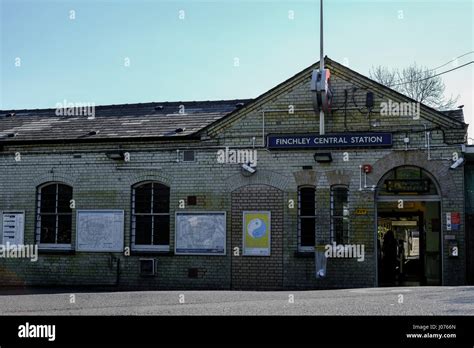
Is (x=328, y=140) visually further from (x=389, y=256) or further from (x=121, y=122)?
(x=121, y=122)

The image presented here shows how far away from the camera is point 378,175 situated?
675 inches

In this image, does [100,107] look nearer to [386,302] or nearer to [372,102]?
[372,102]

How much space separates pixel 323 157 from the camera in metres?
17.2

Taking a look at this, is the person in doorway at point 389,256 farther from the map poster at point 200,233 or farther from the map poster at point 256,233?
the map poster at point 200,233

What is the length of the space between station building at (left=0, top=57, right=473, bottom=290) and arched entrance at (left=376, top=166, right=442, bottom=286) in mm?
49

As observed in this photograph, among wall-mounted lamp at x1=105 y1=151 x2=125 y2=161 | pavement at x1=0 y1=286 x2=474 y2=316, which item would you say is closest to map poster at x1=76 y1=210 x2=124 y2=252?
wall-mounted lamp at x1=105 y1=151 x2=125 y2=161

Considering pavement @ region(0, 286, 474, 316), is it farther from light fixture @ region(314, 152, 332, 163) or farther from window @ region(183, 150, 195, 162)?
window @ region(183, 150, 195, 162)

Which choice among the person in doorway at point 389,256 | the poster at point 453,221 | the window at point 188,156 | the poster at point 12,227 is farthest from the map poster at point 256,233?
the poster at point 12,227

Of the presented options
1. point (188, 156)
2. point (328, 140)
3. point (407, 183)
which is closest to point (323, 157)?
point (328, 140)

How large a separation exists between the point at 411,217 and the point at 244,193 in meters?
6.53

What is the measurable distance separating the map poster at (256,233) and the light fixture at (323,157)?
6.72 ft

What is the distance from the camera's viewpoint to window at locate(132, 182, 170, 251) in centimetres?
1867

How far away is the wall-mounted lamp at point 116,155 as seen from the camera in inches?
736
